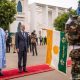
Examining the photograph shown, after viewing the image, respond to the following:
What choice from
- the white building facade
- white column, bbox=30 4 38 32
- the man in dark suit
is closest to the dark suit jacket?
the man in dark suit

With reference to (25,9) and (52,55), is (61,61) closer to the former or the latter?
(52,55)

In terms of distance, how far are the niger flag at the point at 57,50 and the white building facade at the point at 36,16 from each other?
1541 inches

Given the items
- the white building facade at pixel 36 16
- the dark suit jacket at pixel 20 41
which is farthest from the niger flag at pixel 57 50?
the white building facade at pixel 36 16

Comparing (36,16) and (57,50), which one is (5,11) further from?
(57,50)

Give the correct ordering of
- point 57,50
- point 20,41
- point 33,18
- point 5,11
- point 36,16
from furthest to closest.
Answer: point 36,16
point 33,18
point 5,11
point 20,41
point 57,50

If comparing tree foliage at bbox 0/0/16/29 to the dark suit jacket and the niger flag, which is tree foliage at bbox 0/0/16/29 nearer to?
the dark suit jacket

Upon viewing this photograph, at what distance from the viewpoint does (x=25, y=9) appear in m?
50.5

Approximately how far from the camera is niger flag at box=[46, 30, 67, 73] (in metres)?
8.65

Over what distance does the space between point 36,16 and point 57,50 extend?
45698mm

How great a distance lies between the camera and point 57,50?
8.92 m

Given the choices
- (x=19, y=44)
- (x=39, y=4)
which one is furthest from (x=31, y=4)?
(x=19, y=44)

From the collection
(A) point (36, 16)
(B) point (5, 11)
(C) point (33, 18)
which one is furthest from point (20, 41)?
(A) point (36, 16)

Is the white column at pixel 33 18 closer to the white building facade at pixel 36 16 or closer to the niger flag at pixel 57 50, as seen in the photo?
the white building facade at pixel 36 16

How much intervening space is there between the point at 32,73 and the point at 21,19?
3833 cm
